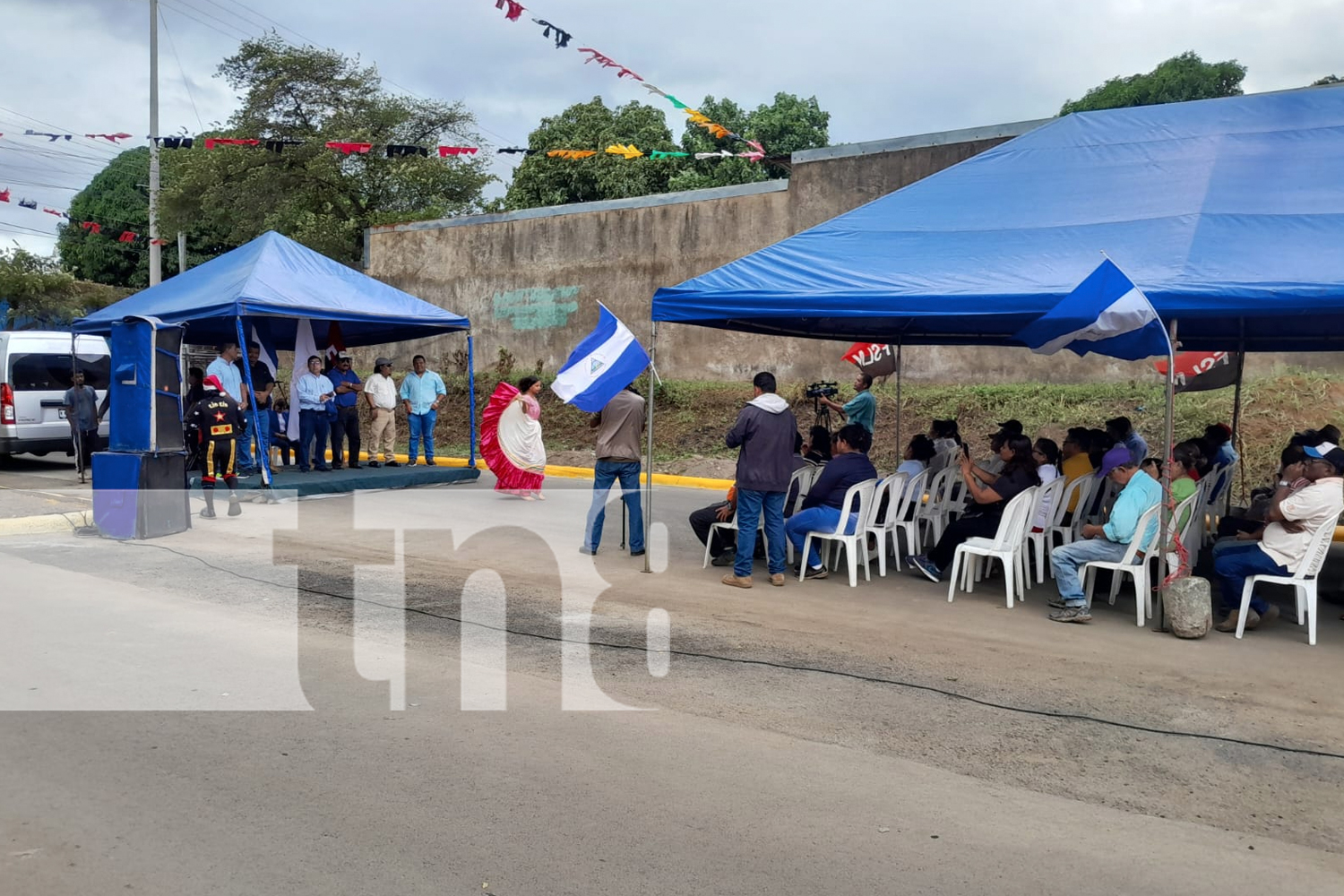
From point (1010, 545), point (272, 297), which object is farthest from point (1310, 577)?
point (272, 297)

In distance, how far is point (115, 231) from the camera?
49906mm

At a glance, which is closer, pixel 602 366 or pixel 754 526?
pixel 754 526

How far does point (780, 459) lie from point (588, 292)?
16297 mm

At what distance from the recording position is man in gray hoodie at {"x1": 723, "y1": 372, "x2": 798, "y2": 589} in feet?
29.0

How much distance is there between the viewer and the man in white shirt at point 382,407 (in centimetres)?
1620

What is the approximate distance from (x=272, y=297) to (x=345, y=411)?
2.57 meters

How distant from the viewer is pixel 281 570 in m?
9.30

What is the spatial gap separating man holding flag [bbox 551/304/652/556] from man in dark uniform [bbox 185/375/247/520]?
4549mm

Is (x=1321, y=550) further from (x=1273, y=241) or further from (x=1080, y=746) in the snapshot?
(x=1080, y=746)

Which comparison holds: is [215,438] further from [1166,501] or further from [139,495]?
[1166,501]

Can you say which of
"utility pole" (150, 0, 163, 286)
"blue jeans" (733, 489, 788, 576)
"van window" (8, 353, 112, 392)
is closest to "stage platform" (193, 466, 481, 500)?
"van window" (8, 353, 112, 392)

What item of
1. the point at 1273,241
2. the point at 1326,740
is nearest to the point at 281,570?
the point at 1326,740

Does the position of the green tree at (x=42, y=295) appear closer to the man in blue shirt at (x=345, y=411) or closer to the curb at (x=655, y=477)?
the curb at (x=655, y=477)

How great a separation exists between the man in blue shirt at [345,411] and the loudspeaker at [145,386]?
13.7ft
